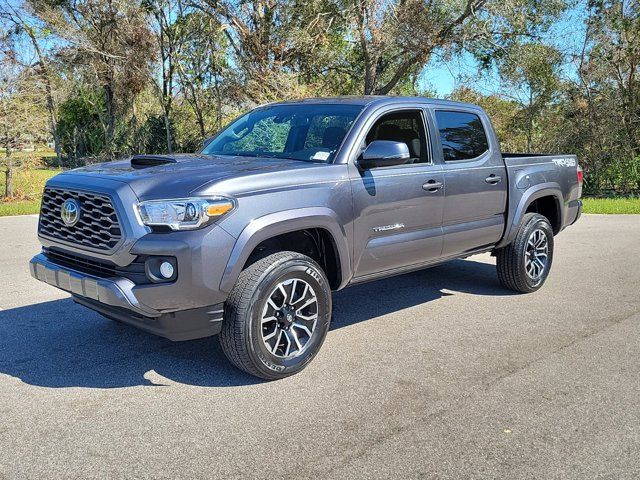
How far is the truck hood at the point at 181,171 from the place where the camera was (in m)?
3.82

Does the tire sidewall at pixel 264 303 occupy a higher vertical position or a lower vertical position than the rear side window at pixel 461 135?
lower

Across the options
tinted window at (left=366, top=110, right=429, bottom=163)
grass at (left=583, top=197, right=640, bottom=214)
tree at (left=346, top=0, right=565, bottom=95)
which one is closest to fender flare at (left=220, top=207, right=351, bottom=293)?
tinted window at (left=366, top=110, right=429, bottom=163)

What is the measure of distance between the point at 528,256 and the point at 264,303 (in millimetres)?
3682

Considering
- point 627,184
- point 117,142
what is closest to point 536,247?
point 627,184

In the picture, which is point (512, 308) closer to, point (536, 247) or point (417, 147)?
point (536, 247)

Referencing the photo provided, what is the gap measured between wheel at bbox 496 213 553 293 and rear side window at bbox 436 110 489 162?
1012mm

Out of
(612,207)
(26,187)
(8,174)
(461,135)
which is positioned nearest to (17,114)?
(8,174)

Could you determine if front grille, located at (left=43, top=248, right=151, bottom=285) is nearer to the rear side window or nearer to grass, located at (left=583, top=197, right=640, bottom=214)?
the rear side window

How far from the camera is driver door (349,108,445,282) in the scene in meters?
4.69

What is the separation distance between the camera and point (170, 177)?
13.0 feet

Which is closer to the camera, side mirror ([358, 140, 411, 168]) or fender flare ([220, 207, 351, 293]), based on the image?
fender flare ([220, 207, 351, 293])

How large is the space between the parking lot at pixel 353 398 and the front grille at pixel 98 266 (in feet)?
2.49

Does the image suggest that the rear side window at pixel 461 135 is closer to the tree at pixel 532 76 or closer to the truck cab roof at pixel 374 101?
the truck cab roof at pixel 374 101

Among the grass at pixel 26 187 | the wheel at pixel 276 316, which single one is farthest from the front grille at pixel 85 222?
the grass at pixel 26 187
